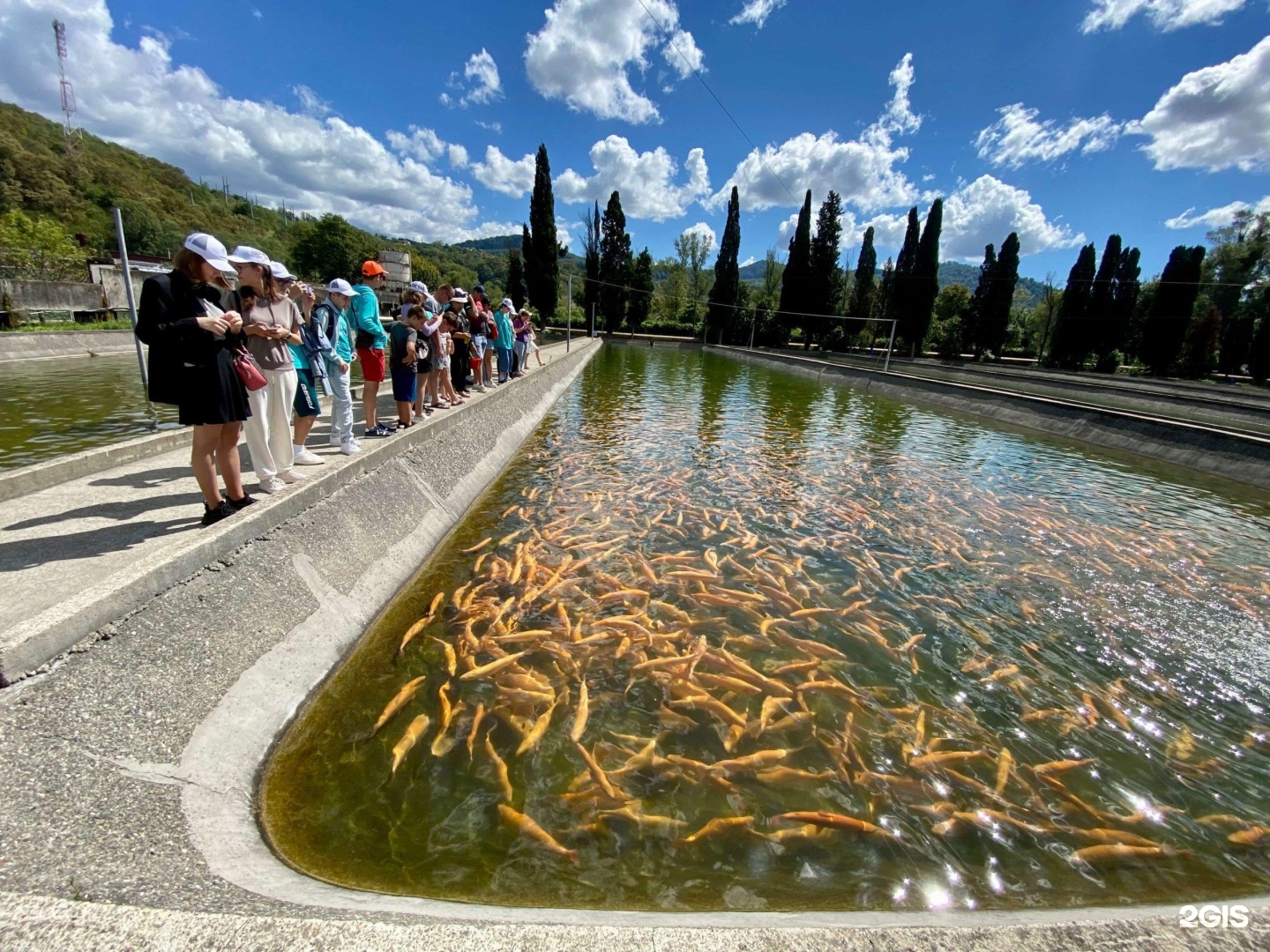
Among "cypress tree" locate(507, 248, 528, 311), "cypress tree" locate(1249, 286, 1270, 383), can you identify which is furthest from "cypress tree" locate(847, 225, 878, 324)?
"cypress tree" locate(507, 248, 528, 311)

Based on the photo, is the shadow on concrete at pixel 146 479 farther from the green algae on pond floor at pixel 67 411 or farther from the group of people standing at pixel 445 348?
the group of people standing at pixel 445 348

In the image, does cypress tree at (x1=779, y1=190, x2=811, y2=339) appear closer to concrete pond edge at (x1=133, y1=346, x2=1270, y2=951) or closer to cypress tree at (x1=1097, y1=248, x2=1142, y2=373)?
cypress tree at (x1=1097, y1=248, x2=1142, y2=373)

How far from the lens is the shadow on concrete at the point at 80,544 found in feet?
12.2

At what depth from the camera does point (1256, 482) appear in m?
12.5

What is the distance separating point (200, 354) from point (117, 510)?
1926 mm

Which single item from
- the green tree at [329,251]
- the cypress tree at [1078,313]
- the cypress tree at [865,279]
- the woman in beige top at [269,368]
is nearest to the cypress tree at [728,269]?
the cypress tree at [865,279]

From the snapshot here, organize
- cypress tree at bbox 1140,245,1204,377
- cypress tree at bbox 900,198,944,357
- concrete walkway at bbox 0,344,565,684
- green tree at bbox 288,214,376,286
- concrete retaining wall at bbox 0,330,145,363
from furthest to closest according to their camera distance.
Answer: green tree at bbox 288,214,376,286
cypress tree at bbox 900,198,944,357
cypress tree at bbox 1140,245,1204,377
concrete retaining wall at bbox 0,330,145,363
concrete walkway at bbox 0,344,565,684

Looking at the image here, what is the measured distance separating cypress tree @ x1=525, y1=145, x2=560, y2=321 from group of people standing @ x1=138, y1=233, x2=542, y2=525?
5102cm

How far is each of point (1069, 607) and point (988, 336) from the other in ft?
178

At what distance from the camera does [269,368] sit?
509cm

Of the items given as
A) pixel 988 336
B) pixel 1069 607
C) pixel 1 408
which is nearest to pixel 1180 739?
pixel 1069 607

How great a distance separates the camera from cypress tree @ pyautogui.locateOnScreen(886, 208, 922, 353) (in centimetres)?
4966

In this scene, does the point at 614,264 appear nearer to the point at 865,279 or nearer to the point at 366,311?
the point at 865,279

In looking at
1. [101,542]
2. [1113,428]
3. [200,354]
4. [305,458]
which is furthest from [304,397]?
[1113,428]
